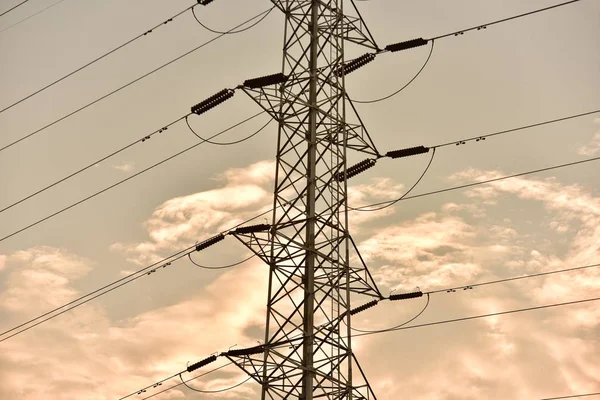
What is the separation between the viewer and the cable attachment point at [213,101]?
27109 mm

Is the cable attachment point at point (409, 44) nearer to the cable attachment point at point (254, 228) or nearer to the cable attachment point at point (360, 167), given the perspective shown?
the cable attachment point at point (360, 167)

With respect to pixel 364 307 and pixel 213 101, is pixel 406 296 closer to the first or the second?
pixel 364 307

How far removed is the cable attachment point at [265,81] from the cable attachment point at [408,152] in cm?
503

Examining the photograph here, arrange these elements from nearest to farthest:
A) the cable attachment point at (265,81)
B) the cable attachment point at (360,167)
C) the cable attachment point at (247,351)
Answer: the cable attachment point at (247,351) < the cable attachment point at (265,81) < the cable attachment point at (360,167)

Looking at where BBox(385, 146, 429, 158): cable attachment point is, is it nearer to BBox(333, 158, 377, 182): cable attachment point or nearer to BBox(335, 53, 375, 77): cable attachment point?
BBox(333, 158, 377, 182): cable attachment point

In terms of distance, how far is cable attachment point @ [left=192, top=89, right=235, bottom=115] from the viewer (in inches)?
1067

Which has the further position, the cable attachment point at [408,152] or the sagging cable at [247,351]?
the cable attachment point at [408,152]

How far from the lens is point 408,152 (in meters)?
28.4

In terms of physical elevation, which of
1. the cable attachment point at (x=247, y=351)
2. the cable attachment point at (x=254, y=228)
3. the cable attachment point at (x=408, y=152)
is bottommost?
the cable attachment point at (x=247, y=351)

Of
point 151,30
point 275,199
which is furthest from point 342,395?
point 151,30

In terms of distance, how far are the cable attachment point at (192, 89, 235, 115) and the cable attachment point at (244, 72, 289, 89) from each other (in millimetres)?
990

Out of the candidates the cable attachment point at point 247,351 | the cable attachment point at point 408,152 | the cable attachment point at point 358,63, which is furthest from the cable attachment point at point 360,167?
the cable attachment point at point 247,351

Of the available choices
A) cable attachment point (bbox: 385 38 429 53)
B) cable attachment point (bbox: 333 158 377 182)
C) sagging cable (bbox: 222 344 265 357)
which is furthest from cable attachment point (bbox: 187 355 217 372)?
cable attachment point (bbox: 385 38 429 53)

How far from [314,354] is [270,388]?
1642 mm
